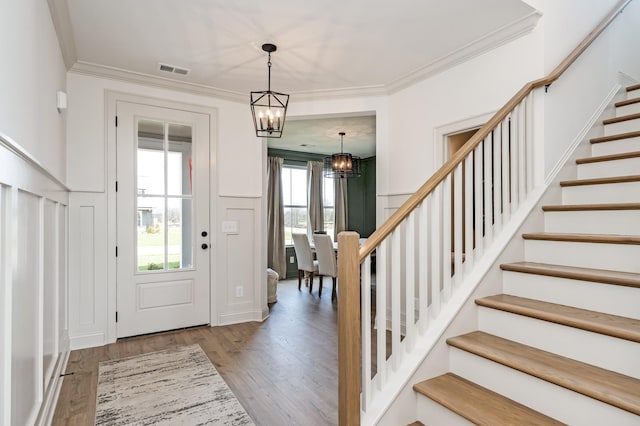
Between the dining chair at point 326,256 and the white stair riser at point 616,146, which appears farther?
the dining chair at point 326,256

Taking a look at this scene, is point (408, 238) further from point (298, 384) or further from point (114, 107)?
point (114, 107)

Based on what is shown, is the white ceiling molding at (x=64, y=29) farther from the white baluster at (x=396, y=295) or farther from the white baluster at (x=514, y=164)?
the white baluster at (x=514, y=164)

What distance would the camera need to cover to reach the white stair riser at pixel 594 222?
81.4 inches

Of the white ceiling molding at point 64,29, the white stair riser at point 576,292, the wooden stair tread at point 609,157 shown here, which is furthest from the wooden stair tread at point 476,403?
the white ceiling molding at point 64,29

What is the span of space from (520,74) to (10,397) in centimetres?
350

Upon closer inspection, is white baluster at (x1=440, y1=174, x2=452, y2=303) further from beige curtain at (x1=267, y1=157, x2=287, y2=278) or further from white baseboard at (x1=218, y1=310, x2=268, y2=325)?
beige curtain at (x1=267, y1=157, x2=287, y2=278)

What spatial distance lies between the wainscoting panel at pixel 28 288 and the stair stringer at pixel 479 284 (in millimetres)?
1472

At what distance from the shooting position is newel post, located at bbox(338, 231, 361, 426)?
162cm

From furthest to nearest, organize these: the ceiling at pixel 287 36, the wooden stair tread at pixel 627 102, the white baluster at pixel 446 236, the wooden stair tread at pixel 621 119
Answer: the wooden stair tread at pixel 627 102
the wooden stair tread at pixel 621 119
the ceiling at pixel 287 36
the white baluster at pixel 446 236

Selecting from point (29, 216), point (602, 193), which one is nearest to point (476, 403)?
point (602, 193)

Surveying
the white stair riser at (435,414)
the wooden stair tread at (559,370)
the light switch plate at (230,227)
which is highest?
the light switch plate at (230,227)

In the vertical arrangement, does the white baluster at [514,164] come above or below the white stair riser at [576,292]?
above

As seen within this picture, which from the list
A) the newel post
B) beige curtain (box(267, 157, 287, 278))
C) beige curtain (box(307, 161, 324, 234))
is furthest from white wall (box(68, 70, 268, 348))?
beige curtain (box(307, 161, 324, 234))

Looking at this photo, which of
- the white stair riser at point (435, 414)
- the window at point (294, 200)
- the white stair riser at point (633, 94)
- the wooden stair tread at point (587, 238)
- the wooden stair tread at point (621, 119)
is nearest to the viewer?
the white stair riser at point (435, 414)
